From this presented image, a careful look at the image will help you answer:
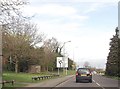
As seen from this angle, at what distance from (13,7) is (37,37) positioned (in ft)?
186

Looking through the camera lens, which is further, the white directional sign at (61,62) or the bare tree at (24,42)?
the white directional sign at (61,62)

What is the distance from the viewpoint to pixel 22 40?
234 feet

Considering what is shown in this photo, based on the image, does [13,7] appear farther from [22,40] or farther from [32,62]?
[32,62]

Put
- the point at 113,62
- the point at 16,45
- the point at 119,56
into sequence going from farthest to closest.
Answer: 1. the point at 113,62
2. the point at 16,45
3. the point at 119,56

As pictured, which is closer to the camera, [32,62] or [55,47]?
[32,62]

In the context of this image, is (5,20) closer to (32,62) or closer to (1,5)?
(1,5)

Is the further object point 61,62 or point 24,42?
point 61,62

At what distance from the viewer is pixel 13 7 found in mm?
25203

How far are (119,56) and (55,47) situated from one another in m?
71.2

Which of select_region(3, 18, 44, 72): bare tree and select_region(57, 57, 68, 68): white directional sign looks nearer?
select_region(3, 18, 44, 72): bare tree

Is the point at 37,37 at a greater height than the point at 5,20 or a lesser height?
greater

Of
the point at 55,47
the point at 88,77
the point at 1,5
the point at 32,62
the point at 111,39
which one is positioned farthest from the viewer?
the point at 55,47

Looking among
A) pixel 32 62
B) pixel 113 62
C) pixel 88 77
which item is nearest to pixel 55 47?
pixel 32 62

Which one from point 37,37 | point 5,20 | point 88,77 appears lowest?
point 88,77
